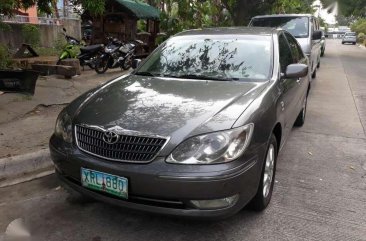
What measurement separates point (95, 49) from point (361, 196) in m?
8.79

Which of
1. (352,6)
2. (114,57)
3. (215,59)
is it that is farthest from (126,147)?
(352,6)

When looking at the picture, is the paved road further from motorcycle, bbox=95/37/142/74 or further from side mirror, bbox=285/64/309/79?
motorcycle, bbox=95/37/142/74

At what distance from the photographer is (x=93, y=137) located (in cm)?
307

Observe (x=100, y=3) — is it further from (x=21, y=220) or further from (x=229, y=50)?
(x=21, y=220)

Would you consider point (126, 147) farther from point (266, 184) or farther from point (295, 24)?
point (295, 24)

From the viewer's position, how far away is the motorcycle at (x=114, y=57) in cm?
1106

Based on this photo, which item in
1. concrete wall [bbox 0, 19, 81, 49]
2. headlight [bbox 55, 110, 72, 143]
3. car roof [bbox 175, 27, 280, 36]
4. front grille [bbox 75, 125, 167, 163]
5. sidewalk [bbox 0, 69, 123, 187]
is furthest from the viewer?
concrete wall [bbox 0, 19, 81, 49]

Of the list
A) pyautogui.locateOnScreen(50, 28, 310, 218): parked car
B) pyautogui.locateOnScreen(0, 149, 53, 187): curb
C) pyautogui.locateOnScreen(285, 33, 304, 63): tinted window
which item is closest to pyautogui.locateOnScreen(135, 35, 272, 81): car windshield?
pyautogui.locateOnScreen(50, 28, 310, 218): parked car

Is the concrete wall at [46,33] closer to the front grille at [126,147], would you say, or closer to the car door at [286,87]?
the car door at [286,87]

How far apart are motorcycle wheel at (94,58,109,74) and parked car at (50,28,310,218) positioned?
23.0 ft

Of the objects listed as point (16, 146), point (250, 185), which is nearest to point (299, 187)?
point (250, 185)

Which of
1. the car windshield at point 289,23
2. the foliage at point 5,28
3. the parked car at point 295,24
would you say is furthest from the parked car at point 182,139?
the foliage at point 5,28

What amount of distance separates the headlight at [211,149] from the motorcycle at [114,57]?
8531 mm

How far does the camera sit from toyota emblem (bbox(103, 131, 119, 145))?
2929 millimetres
